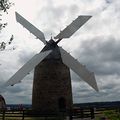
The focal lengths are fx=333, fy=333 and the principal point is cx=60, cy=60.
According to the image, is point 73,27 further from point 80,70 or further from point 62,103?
point 62,103

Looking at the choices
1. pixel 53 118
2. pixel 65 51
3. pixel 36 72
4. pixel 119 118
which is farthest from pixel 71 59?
pixel 119 118

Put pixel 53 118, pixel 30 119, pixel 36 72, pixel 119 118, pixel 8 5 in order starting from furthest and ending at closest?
pixel 36 72 → pixel 30 119 → pixel 53 118 → pixel 119 118 → pixel 8 5

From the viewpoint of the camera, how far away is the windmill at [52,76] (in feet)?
98.5

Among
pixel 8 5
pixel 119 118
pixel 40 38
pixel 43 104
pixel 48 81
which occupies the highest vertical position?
pixel 40 38

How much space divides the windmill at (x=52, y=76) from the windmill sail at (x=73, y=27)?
0.44 m

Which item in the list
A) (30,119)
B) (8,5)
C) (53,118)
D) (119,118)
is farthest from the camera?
(30,119)

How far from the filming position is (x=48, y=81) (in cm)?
3075

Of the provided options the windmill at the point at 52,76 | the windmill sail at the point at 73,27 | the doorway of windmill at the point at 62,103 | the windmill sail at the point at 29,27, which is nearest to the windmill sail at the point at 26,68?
the windmill at the point at 52,76

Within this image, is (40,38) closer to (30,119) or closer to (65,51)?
(65,51)

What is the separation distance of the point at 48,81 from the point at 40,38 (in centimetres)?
506

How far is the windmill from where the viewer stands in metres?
30.0

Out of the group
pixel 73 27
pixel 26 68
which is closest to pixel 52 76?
pixel 26 68

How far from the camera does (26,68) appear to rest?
30266mm

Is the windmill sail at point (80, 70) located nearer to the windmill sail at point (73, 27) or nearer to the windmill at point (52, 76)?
the windmill at point (52, 76)
